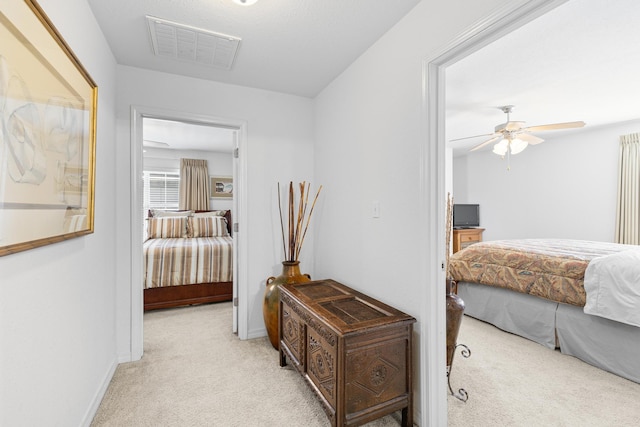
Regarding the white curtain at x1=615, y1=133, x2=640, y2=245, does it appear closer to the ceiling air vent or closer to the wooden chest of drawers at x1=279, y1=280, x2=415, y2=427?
the wooden chest of drawers at x1=279, y1=280, x2=415, y2=427

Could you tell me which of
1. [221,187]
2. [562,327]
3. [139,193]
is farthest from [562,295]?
[221,187]

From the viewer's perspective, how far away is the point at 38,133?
1027 millimetres

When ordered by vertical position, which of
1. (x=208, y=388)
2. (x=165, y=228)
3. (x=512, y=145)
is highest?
(x=512, y=145)

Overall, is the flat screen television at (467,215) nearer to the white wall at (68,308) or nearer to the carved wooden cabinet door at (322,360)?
the carved wooden cabinet door at (322,360)

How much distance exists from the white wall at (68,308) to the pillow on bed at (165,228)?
96.3 inches

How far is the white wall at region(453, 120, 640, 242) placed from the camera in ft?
14.1

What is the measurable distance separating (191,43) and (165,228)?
3286 mm

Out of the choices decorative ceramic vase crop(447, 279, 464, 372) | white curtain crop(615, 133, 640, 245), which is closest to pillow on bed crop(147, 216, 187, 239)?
decorative ceramic vase crop(447, 279, 464, 372)

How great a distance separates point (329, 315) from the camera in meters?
1.68

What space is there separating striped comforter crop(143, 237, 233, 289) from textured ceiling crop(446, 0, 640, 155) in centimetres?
323

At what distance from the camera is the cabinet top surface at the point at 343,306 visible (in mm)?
1579

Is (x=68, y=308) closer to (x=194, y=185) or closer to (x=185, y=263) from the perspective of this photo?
(x=185, y=263)

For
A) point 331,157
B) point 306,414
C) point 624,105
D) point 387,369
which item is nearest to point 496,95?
point 624,105

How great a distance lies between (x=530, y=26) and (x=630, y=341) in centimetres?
223
